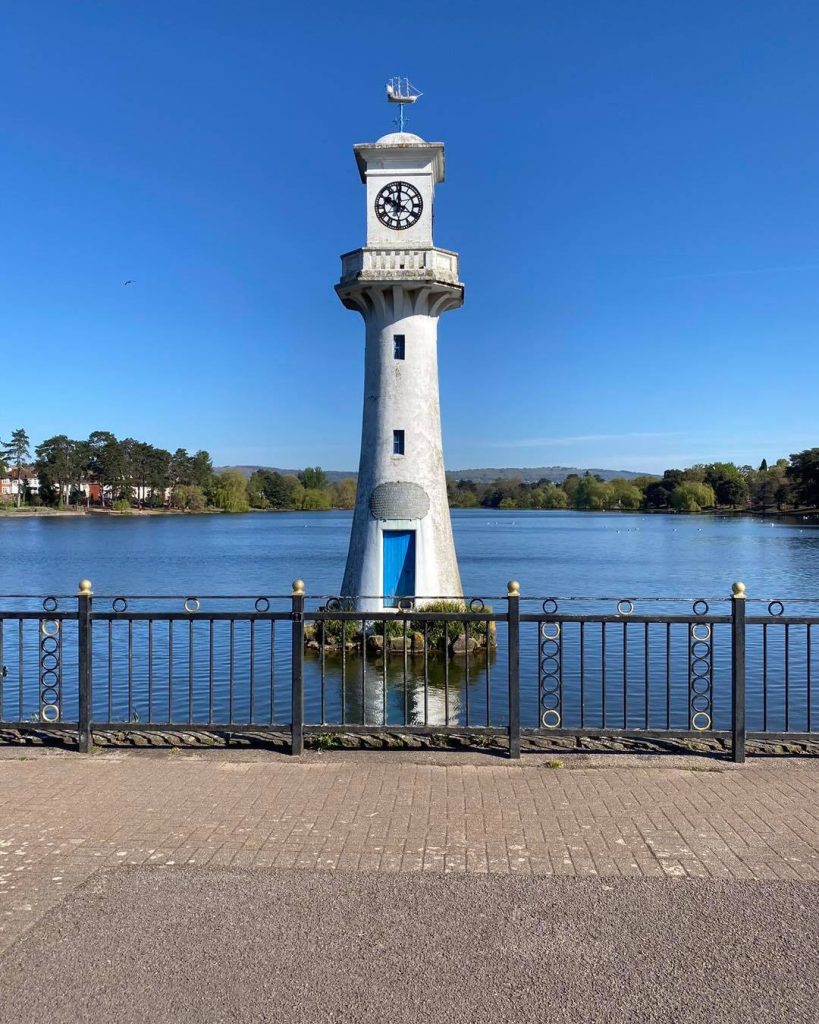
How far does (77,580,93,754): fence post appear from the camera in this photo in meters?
7.80

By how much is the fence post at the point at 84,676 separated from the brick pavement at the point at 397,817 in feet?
0.67

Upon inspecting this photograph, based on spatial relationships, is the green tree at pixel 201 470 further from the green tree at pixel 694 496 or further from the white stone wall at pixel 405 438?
the white stone wall at pixel 405 438

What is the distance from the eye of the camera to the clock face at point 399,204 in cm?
2002

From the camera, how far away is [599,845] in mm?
5602

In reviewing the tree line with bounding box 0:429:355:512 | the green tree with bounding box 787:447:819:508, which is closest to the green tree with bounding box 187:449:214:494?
the tree line with bounding box 0:429:355:512

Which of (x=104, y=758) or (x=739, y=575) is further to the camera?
(x=739, y=575)

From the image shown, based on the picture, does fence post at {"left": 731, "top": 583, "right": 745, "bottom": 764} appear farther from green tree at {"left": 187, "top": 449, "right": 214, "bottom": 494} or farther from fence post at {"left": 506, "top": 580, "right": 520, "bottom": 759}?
green tree at {"left": 187, "top": 449, "right": 214, "bottom": 494}

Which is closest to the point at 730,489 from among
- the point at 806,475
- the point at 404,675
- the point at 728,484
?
the point at 728,484

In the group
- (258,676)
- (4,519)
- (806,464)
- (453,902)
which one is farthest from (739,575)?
(4,519)

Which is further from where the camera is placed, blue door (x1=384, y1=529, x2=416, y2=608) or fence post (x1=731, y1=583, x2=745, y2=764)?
blue door (x1=384, y1=529, x2=416, y2=608)

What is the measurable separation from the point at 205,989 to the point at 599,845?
2572mm

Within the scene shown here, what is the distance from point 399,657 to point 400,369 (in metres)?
6.74

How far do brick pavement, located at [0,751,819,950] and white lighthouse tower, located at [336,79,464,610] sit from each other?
12.8m

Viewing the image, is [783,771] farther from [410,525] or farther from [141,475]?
[141,475]
